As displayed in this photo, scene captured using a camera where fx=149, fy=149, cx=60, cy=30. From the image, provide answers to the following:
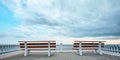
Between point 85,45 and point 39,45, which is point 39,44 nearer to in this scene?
point 39,45

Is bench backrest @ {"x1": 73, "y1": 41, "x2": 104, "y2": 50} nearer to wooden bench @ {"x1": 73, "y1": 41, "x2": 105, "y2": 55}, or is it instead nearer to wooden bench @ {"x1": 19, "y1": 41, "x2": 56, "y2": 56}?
wooden bench @ {"x1": 73, "y1": 41, "x2": 105, "y2": 55}

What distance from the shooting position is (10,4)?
13.8 m

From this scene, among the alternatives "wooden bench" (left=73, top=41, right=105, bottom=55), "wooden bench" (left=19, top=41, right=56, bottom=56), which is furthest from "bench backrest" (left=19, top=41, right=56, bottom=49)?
"wooden bench" (left=73, top=41, right=105, bottom=55)

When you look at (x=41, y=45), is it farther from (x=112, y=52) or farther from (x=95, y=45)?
(x=112, y=52)

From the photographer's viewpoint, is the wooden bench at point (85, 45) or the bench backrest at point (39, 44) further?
the wooden bench at point (85, 45)

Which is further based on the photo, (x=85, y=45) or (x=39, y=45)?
(x=85, y=45)

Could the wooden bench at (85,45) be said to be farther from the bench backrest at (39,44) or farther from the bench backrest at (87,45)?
the bench backrest at (39,44)

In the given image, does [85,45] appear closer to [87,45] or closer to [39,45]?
[87,45]

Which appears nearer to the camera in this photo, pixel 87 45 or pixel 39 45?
pixel 39 45

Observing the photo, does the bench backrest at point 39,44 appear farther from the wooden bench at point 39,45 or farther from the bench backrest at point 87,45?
the bench backrest at point 87,45

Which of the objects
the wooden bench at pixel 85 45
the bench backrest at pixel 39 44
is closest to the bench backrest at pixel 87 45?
the wooden bench at pixel 85 45

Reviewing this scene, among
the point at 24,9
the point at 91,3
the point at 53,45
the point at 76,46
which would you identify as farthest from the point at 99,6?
the point at 24,9

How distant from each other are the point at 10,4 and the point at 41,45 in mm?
5681

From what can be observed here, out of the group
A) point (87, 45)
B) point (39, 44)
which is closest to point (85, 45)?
point (87, 45)
